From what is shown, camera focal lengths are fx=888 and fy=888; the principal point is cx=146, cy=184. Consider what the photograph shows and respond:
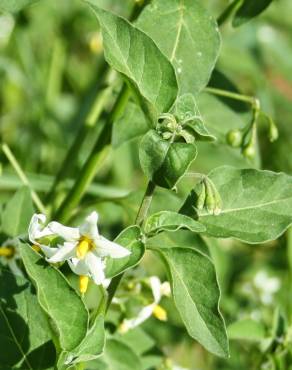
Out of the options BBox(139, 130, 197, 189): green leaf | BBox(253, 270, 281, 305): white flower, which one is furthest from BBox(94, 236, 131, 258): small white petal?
BBox(253, 270, 281, 305): white flower

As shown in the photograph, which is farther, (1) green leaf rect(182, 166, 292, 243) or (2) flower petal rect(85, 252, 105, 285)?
(1) green leaf rect(182, 166, 292, 243)

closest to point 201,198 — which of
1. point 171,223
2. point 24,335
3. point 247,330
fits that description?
point 171,223

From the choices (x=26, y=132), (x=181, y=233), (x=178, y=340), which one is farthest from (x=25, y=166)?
(x=181, y=233)

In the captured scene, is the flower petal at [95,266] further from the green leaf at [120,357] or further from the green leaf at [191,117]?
the green leaf at [120,357]

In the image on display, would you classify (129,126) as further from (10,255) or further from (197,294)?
(197,294)

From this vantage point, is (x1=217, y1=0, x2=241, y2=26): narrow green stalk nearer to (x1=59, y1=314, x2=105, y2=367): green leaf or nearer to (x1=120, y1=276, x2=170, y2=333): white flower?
(x1=120, y1=276, x2=170, y2=333): white flower

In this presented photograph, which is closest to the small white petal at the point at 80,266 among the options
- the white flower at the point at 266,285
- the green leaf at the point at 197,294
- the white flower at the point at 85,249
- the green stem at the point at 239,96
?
the white flower at the point at 85,249

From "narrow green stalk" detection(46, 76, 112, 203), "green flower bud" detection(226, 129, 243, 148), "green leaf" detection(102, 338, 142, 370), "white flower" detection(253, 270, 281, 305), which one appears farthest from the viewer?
"white flower" detection(253, 270, 281, 305)
